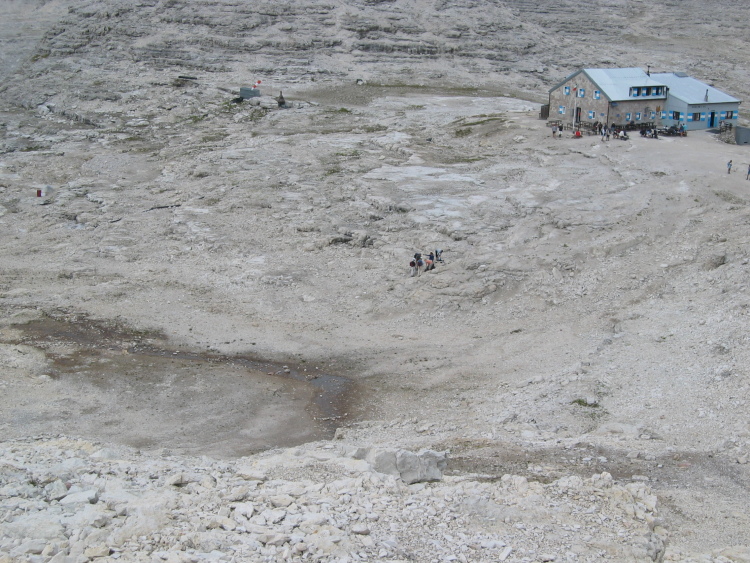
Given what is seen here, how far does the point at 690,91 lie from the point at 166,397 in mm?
51158

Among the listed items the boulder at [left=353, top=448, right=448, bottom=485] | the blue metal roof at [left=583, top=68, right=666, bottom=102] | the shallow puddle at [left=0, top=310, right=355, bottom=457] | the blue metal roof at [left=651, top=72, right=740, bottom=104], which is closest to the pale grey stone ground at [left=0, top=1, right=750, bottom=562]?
the shallow puddle at [left=0, top=310, right=355, bottom=457]

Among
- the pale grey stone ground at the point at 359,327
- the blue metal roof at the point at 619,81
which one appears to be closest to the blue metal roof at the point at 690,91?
the blue metal roof at the point at 619,81

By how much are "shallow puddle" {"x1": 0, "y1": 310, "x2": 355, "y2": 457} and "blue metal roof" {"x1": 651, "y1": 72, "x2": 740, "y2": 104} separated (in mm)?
44023

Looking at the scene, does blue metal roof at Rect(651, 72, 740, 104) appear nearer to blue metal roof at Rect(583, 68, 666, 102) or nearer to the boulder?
blue metal roof at Rect(583, 68, 666, 102)

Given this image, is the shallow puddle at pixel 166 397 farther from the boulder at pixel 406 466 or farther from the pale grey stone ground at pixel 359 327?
the boulder at pixel 406 466

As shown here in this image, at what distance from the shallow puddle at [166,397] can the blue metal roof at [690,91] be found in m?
44.0

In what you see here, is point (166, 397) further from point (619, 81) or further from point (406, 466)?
point (619, 81)

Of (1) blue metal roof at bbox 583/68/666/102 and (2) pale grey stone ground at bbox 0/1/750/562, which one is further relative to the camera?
(1) blue metal roof at bbox 583/68/666/102

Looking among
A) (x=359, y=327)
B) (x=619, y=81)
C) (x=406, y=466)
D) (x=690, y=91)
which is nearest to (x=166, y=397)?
(x=359, y=327)

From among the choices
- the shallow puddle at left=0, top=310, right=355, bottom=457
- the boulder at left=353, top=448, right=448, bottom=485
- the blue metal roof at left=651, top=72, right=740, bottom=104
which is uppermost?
the blue metal roof at left=651, top=72, right=740, bottom=104

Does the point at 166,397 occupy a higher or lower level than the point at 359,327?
lower

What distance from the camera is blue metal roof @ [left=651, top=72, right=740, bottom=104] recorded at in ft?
206

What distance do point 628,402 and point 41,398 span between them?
2104 cm

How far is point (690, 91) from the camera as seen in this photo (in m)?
64.2
